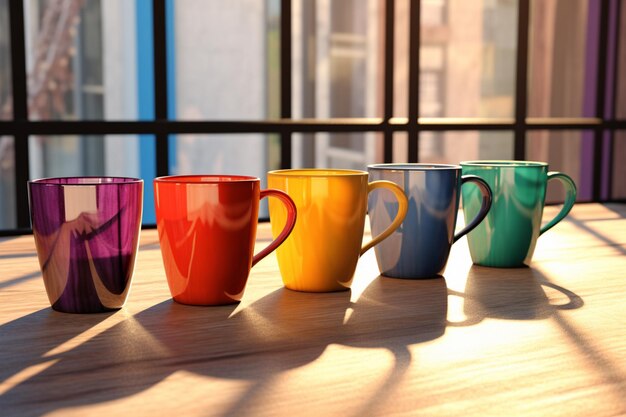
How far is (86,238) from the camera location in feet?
1.73

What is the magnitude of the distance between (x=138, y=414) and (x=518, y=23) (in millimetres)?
1384

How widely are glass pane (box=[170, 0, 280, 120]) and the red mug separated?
6.97 metres

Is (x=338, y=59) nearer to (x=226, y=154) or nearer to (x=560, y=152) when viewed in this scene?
(x=226, y=154)

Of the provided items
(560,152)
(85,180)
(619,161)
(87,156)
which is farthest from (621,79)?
(87,156)

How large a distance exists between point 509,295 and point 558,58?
4.40 metres

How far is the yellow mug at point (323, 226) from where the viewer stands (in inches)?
23.9

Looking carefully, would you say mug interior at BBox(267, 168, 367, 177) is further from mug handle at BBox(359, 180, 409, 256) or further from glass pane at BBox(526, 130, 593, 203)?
glass pane at BBox(526, 130, 593, 203)

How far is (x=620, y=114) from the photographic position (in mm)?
1955

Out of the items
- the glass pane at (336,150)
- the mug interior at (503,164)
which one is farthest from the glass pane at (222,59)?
the mug interior at (503,164)

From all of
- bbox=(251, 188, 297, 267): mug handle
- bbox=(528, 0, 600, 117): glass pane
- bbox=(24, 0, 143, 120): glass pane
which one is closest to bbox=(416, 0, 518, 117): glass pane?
bbox=(528, 0, 600, 117): glass pane

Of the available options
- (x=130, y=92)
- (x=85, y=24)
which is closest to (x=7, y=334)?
(x=130, y=92)

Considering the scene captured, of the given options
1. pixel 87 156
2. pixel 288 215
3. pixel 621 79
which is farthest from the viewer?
pixel 87 156

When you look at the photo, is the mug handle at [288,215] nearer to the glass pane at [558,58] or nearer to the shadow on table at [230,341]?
the shadow on table at [230,341]

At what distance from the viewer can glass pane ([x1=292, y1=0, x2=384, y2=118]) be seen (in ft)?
22.9
